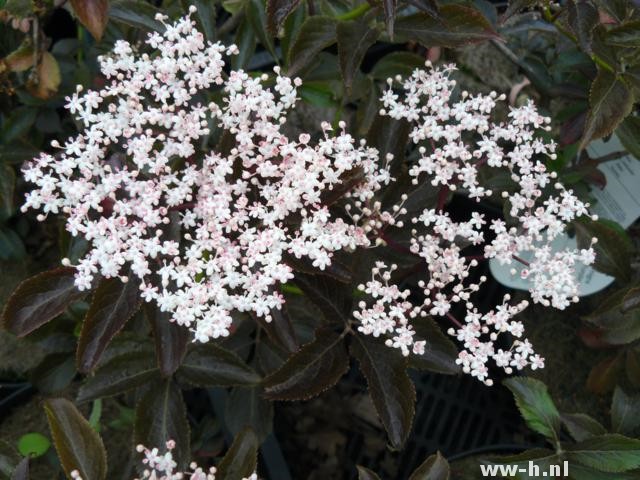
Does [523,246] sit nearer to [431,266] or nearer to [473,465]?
[431,266]

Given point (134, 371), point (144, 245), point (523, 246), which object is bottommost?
point (134, 371)

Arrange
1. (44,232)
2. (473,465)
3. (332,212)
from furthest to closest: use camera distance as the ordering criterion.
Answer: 1. (44,232)
2. (473,465)
3. (332,212)

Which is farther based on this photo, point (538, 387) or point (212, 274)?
point (538, 387)

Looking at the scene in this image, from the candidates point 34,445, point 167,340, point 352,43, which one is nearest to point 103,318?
point 167,340

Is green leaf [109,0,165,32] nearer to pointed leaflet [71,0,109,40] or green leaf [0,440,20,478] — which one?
pointed leaflet [71,0,109,40]

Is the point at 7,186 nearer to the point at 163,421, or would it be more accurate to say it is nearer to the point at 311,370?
the point at 163,421

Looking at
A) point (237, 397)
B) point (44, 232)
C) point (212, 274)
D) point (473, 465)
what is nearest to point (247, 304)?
point (212, 274)

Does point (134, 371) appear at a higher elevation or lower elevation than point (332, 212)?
lower
